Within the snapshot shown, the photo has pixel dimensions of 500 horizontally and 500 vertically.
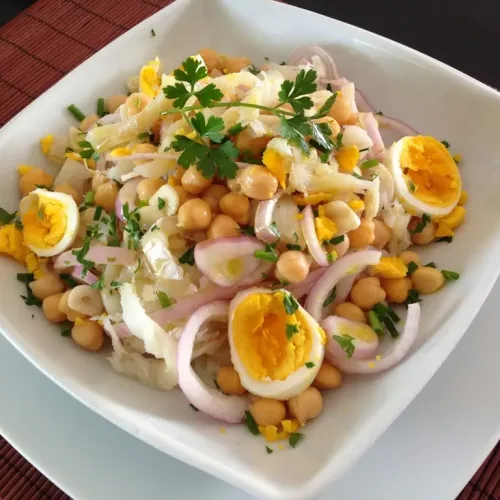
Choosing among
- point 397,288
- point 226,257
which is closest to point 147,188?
point 226,257

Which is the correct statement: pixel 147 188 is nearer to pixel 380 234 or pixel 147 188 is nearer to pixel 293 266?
pixel 293 266

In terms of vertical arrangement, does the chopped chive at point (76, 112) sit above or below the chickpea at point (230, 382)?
above

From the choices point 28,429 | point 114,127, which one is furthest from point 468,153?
point 28,429

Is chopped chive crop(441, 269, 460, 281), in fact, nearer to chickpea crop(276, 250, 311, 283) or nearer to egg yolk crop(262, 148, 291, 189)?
chickpea crop(276, 250, 311, 283)

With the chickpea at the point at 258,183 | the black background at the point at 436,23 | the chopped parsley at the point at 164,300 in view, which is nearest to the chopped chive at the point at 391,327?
the chickpea at the point at 258,183

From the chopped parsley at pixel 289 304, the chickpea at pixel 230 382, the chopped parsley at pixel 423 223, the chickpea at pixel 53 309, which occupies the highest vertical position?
the chopped parsley at pixel 423 223

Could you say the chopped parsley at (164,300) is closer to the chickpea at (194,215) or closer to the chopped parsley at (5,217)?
the chickpea at (194,215)
